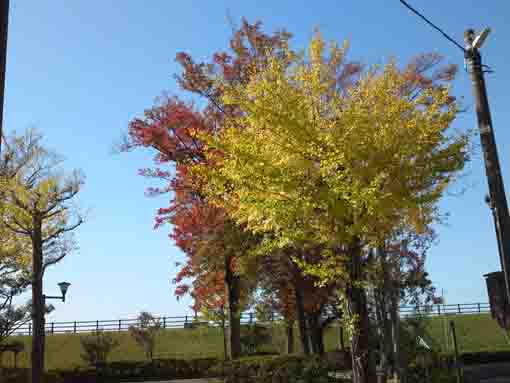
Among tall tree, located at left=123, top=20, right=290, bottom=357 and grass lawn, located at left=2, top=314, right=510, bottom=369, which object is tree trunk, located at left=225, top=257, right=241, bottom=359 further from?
grass lawn, located at left=2, top=314, right=510, bottom=369

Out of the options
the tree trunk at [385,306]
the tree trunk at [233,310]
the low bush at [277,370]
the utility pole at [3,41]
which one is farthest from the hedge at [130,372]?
the utility pole at [3,41]

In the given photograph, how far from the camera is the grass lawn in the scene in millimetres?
31973

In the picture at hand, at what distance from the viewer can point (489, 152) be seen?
6.98 metres

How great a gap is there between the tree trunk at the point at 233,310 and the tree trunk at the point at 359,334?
27.8 feet

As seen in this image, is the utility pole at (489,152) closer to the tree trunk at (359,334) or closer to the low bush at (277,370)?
the tree trunk at (359,334)

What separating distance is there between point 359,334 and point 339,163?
10.8ft

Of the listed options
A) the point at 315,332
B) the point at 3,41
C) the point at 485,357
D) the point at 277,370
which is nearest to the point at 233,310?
the point at 277,370

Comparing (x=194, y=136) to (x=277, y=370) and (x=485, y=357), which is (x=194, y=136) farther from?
(x=485, y=357)

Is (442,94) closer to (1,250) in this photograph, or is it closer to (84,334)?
(1,250)

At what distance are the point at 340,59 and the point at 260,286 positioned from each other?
546 inches

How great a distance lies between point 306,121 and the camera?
32.0 ft

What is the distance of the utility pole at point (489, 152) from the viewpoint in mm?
6461

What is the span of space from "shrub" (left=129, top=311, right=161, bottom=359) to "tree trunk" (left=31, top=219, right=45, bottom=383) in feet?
42.1

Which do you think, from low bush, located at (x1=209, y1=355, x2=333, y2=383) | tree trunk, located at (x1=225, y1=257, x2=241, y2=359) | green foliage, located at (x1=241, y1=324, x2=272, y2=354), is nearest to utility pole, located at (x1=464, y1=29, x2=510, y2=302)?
low bush, located at (x1=209, y1=355, x2=333, y2=383)
